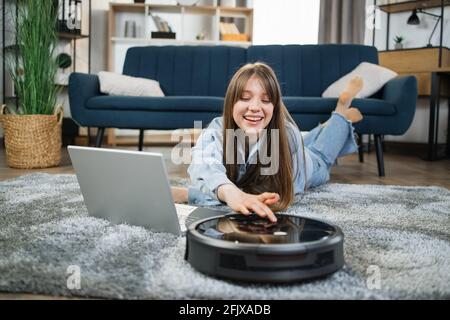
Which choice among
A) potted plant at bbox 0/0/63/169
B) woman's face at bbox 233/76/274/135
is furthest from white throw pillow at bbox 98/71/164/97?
woman's face at bbox 233/76/274/135

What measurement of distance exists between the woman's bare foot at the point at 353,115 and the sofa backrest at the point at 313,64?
2.68ft

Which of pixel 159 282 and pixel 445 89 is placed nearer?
pixel 159 282

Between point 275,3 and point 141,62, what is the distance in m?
1.87

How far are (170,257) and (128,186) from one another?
219mm

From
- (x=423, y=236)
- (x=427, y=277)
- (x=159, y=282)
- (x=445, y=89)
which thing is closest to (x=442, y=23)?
(x=445, y=89)

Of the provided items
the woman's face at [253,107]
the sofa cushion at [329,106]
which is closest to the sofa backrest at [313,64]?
the sofa cushion at [329,106]

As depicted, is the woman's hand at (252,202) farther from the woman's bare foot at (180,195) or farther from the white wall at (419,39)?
the white wall at (419,39)

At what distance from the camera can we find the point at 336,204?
1543 mm

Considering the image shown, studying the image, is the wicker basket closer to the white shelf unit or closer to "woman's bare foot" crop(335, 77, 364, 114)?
"woman's bare foot" crop(335, 77, 364, 114)

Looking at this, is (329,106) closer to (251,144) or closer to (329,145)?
(329,145)

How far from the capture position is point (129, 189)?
1.04 m

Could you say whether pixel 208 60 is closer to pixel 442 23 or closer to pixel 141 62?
pixel 141 62

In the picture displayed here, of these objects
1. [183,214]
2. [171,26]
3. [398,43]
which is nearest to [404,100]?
[183,214]

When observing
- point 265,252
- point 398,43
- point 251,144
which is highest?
point 398,43
